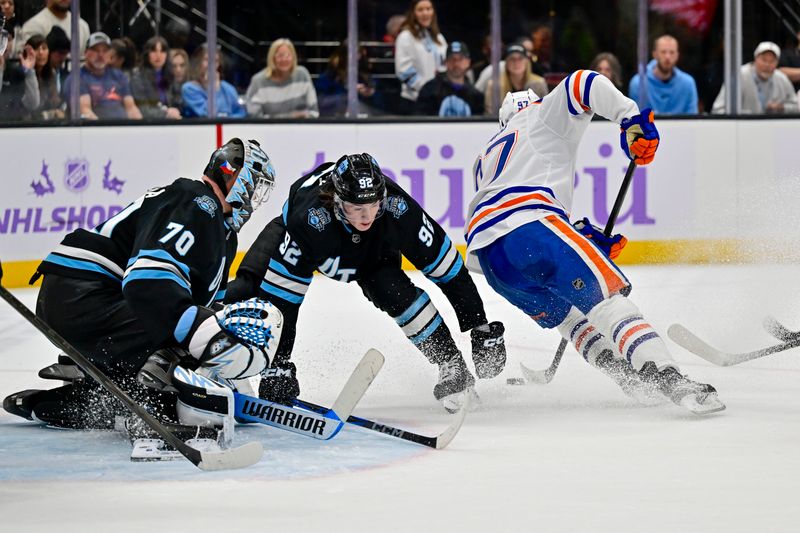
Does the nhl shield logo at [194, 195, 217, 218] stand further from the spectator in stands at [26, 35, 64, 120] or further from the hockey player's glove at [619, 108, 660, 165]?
the spectator in stands at [26, 35, 64, 120]

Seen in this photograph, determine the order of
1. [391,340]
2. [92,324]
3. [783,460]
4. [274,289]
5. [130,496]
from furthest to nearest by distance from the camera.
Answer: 1. [391,340]
2. [274,289]
3. [92,324]
4. [783,460]
5. [130,496]

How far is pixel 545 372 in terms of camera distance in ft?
14.0

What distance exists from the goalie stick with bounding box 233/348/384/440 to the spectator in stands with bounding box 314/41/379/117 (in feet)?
13.0

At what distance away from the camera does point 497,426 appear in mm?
3596

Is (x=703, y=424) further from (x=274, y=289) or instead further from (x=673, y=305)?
(x=673, y=305)

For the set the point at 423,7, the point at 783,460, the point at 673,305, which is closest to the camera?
the point at 783,460

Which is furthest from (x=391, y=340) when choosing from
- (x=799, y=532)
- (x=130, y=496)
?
(x=799, y=532)

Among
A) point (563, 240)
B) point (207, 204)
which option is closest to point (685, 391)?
point (563, 240)

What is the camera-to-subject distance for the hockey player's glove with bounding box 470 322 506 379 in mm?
3969

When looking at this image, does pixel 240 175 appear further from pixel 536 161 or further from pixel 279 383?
pixel 536 161

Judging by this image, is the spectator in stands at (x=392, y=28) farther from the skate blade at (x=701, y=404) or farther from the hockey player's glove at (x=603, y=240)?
the skate blade at (x=701, y=404)

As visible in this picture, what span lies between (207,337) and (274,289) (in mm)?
829

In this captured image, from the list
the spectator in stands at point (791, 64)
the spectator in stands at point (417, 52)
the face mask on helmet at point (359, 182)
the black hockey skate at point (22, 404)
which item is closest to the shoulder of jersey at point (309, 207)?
the face mask on helmet at point (359, 182)

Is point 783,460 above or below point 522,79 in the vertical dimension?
below
